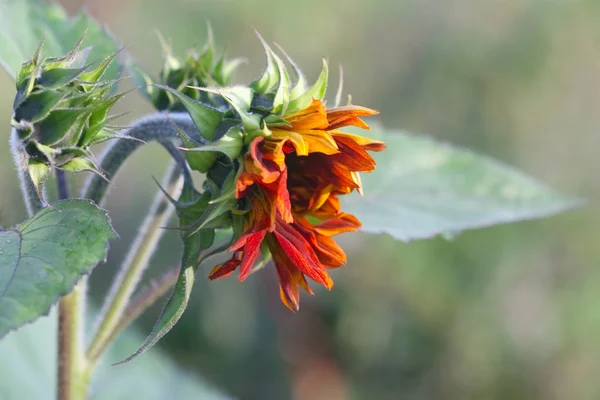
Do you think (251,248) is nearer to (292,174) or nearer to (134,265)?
(292,174)

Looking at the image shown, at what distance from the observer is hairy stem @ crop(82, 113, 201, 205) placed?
878mm

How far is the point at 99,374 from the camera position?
1.98m

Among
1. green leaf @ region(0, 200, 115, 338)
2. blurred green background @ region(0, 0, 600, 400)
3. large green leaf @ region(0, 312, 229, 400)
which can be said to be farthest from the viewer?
blurred green background @ region(0, 0, 600, 400)

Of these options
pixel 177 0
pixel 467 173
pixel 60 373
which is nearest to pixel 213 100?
pixel 60 373

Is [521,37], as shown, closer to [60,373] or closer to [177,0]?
[177,0]

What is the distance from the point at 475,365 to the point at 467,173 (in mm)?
1642

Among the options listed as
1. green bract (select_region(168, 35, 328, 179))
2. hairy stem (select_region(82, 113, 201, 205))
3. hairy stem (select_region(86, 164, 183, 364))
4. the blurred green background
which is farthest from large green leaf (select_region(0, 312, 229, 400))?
green bract (select_region(168, 35, 328, 179))

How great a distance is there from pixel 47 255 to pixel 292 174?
33 cm

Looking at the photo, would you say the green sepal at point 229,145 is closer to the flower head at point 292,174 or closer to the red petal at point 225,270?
the flower head at point 292,174

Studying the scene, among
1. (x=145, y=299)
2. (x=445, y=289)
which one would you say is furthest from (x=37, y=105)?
(x=445, y=289)

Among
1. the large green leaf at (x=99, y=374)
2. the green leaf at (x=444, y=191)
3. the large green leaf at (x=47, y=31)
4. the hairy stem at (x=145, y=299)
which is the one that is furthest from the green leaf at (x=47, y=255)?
the large green leaf at (x=99, y=374)

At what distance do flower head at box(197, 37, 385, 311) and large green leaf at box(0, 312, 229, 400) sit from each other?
1.20 metres

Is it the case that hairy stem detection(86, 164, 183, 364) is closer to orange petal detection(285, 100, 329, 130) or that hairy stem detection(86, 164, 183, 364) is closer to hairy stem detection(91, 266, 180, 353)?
hairy stem detection(91, 266, 180, 353)

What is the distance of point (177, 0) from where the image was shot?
434 cm
